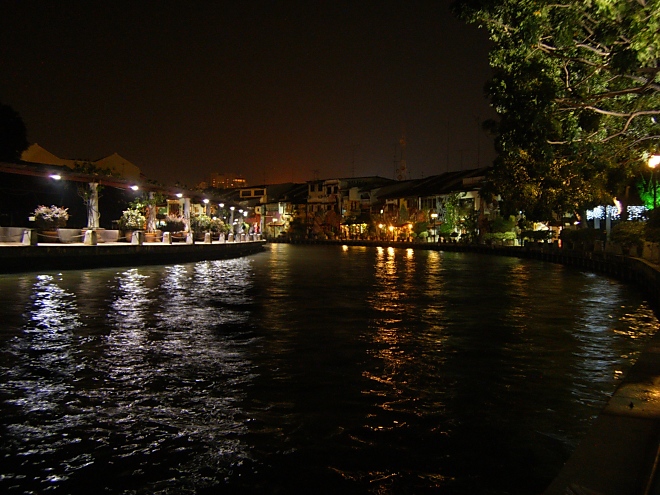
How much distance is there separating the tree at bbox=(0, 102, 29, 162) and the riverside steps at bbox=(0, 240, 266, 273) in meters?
17.8

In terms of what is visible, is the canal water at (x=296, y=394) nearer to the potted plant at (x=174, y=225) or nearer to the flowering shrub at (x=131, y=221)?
the flowering shrub at (x=131, y=221)

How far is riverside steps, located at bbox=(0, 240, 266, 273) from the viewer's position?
22.5 meters

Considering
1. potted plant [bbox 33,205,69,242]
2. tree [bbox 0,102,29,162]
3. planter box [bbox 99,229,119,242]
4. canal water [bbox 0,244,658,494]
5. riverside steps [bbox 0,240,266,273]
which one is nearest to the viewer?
canal water [bbox 0,244,658,494]

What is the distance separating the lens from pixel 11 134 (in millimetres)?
44250

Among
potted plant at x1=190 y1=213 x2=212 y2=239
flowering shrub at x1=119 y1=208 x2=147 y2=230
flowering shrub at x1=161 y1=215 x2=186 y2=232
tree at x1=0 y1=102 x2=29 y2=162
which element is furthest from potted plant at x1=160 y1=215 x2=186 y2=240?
tree at x1=0 y1=102 x2=29 y2=162

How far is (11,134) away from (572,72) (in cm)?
4231

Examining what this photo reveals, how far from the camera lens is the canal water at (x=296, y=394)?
4582mm

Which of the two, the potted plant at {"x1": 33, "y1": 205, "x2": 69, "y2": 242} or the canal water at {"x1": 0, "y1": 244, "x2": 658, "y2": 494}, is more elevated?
the potted plant at {"x1": 33, "y1": 205, "x2": 69, "y2": 242}

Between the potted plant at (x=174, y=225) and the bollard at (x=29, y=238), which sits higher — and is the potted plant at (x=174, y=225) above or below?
above

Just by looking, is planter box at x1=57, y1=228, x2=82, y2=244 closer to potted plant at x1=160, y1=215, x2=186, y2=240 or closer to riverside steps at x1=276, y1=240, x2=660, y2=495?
potted plant at x1=160, y1=215, x2=186, y2=240

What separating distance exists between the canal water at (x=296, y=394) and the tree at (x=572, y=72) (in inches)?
157

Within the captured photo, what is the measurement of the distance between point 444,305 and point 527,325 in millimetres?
3370

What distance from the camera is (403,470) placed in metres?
4.66

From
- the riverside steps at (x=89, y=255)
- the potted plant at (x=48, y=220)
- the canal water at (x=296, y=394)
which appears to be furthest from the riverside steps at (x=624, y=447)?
the potted plant at (x=48, y=220)
